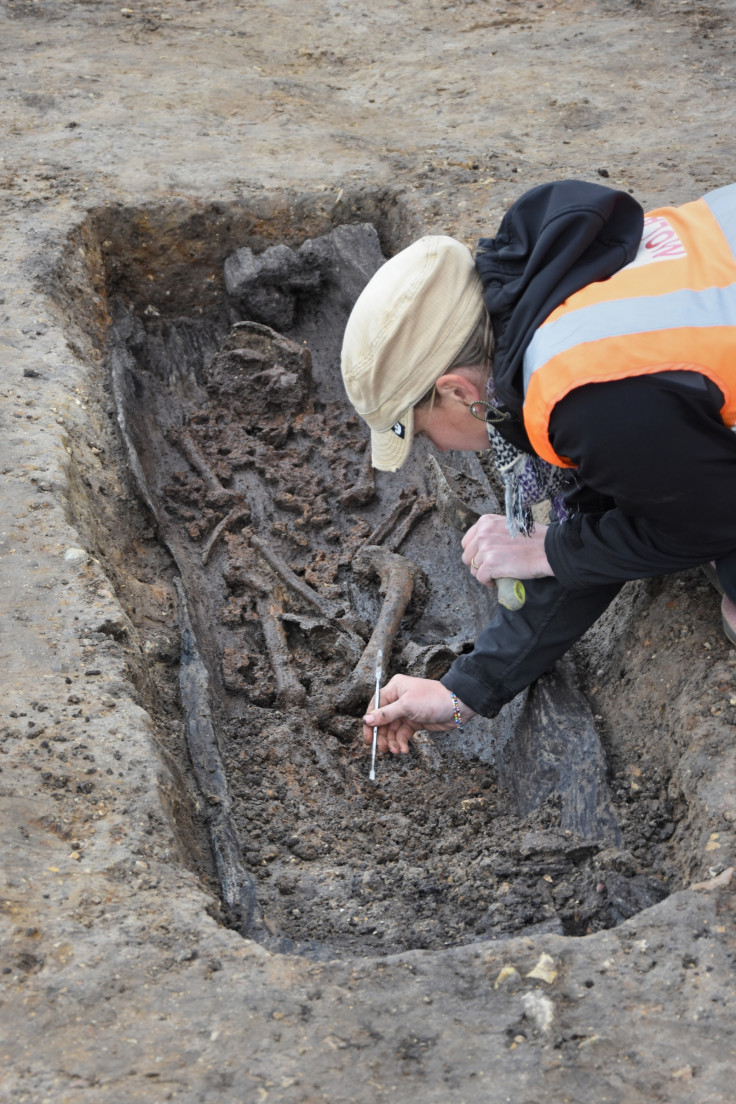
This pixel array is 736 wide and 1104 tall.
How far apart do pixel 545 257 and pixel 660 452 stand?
1.79 ft

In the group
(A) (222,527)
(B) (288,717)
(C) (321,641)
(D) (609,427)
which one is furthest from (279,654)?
(D) (609,427)

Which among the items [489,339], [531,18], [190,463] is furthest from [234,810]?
[531,18]

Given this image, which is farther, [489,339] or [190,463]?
[190,463]

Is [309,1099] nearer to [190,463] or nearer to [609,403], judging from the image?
[609,403]

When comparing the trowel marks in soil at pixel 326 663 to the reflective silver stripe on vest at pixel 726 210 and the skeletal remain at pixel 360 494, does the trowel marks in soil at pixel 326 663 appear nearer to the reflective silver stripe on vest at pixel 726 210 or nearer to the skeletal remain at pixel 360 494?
the skeletal remain at pixel 360 494

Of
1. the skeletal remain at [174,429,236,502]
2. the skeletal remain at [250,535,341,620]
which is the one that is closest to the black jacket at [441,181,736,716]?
the skeletal remain at [250,535,341,620]

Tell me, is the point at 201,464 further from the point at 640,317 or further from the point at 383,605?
the point at 640,317

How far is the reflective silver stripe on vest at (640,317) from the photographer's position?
2.13 metres

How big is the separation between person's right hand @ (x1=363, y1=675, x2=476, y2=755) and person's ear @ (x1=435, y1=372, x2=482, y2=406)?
42.3 inches

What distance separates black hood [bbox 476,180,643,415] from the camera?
2268 millimetres

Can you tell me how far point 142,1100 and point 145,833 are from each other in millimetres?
744

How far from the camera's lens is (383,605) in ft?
13.3

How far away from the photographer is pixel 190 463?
5.14 meters

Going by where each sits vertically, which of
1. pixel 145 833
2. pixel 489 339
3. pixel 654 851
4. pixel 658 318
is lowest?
pixel 654 851
